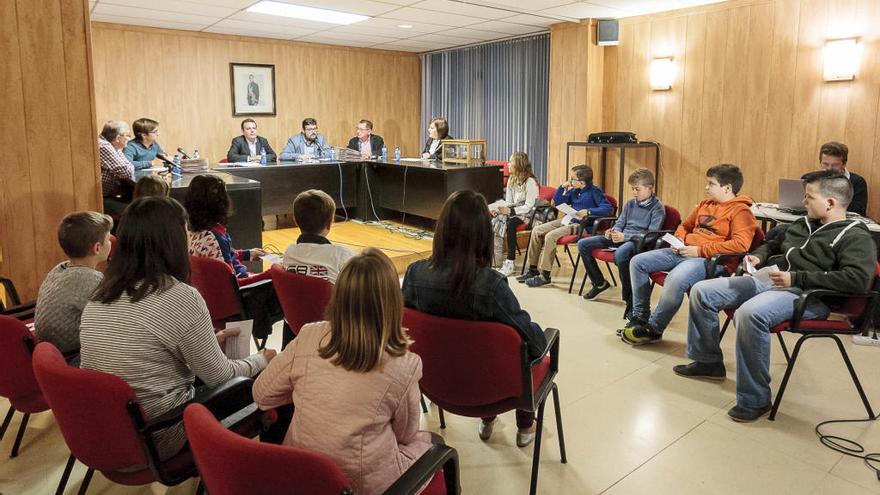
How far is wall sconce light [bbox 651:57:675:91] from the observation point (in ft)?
21.3

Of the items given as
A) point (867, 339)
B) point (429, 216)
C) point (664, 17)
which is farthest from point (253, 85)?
point (867, 339)

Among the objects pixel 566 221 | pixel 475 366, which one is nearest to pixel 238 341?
pixel 475 366

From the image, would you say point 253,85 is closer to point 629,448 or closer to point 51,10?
point 51,10

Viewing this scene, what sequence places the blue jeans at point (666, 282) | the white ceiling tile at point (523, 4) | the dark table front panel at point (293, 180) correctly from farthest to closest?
the dark table front panel at point (293, 180), the white ceiling tile at point (523, 4), the blue jeans at point (666, 282)

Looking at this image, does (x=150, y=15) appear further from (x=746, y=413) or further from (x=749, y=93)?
(x=746, y=413)

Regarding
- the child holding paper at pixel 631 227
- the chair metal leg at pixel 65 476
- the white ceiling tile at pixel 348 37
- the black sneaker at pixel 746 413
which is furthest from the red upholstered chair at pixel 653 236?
the white ceiling tile at pixel 348 37

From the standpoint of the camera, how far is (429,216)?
699 cm

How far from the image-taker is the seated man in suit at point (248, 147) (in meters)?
7.63

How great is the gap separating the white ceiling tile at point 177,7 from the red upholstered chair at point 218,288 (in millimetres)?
4495

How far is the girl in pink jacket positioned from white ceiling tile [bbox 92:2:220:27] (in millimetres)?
6359

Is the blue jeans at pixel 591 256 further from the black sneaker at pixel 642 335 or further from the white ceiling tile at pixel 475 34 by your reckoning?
the white ceiling tile at pixel 475 34

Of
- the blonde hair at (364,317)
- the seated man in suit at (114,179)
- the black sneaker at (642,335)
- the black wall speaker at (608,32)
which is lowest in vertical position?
the black sneaker at (642,335)

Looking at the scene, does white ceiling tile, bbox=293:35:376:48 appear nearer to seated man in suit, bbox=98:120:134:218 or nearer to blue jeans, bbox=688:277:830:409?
seated man in suit, bbox=98:120:134:218

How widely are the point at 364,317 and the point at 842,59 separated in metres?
5.44
